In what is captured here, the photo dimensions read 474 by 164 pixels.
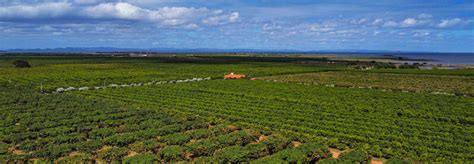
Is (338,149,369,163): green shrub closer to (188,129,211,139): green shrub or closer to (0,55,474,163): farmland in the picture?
(0,55,474,163): farmland

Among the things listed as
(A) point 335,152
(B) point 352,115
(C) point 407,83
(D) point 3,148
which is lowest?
(C) point 407,83

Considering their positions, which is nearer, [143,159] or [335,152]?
[143,159]

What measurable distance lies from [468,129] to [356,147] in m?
7.94

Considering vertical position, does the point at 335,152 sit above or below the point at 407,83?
above

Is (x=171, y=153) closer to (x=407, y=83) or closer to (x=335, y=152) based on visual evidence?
(x=335, y=152)

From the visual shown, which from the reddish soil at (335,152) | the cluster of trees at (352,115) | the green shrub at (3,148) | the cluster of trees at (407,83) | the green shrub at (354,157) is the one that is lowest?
the cluster of trees at (407,83)

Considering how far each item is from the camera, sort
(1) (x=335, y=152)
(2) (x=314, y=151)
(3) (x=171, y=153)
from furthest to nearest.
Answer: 1. (1) (x=335, y=152)
2. (2) (x=314, y=151)
3. (3) (x=171, y=153)

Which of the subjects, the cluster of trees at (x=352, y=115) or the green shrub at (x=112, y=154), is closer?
the green shrub at (x=112, y=154)

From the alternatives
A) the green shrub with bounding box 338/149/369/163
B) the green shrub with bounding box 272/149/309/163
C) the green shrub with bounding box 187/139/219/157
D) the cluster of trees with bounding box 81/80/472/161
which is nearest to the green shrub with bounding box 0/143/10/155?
the green shrub with bounding box 187/139/219/157

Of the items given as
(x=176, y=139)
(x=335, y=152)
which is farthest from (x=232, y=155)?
(x=335, y=152)

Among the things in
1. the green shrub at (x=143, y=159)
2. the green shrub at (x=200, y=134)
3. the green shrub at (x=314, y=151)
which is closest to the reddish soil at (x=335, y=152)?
the green shrub at (x=314, y=151)

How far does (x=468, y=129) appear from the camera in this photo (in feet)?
67.3

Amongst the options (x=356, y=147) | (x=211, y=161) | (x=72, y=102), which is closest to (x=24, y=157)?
(x=211, y=161)

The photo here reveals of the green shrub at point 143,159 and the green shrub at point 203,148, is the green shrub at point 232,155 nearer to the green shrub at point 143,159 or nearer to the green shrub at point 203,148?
the green shrub at point 203,148
